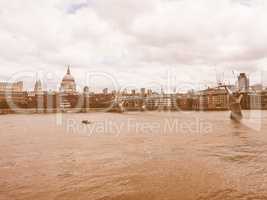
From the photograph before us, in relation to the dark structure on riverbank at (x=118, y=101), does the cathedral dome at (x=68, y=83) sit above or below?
above

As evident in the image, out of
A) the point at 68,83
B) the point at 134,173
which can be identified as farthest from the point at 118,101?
the point at 134,173

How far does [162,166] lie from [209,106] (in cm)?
9536

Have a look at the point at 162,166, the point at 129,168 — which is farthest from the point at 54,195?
the point at 162,166

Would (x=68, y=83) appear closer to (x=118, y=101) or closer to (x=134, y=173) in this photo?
(x=118, y=101)

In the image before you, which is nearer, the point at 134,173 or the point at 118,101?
the point at 134,173

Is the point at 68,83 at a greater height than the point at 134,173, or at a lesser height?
greater

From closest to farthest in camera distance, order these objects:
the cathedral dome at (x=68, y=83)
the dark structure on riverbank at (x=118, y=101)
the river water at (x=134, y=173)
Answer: the river water at (x=134, y=173)
the dark structure on riverbank at (x=118, y=101)
the cathedral dome at (x=68, y=83)

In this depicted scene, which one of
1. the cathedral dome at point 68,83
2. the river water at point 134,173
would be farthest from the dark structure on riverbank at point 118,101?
the river water at point 134,173

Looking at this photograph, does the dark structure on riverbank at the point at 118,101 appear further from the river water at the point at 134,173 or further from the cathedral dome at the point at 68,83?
the river water at the point at 134,173

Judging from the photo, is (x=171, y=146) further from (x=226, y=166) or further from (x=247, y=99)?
(x=247, y=99)

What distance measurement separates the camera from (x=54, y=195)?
9.42 m

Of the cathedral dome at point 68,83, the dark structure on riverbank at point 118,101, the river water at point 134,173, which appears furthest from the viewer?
the cathedral dome at point 68,83

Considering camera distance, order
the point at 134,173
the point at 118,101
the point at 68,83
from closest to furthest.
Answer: the point at 134,173 → the point at 118,101 → the point at 68,83

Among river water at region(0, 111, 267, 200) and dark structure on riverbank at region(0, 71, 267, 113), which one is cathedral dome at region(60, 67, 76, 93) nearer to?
dark structure on riverbank at region(0, 71, 267, 113)
